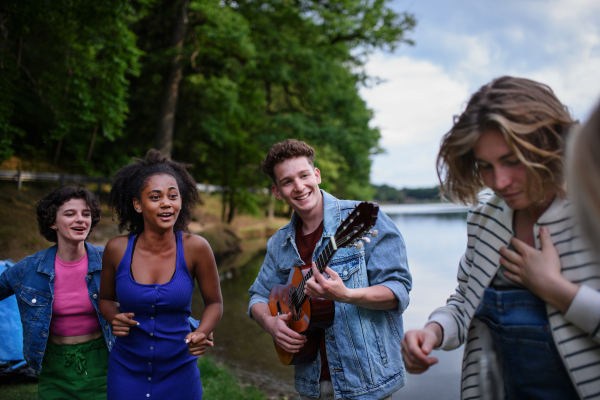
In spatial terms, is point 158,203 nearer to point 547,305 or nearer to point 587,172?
point 547,305

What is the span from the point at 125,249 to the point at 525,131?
2392mm

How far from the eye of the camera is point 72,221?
3107mm

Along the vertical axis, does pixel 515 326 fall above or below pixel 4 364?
above

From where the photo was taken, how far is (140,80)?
16.5m

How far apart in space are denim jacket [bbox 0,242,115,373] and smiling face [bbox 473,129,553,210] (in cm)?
279

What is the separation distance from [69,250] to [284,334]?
1.84m

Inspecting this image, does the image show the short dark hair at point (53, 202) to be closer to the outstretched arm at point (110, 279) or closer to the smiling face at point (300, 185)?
the outstretched arm at point (110, 279)

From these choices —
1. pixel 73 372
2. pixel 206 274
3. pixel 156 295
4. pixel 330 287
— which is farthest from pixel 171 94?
pixel 330 287

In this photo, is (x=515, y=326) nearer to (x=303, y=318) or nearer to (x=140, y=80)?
(x=303, y=318)

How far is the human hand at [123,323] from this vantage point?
2498 mm

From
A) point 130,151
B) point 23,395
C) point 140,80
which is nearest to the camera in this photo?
point 23,395

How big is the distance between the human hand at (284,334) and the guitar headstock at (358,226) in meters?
0.65

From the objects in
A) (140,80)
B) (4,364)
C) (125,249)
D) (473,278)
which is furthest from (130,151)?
(473,278)

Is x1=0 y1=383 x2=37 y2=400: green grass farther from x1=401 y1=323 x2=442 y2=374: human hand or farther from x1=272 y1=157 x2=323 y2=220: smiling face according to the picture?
x1=401 y1=323 x2=442 y2=374: human hand
